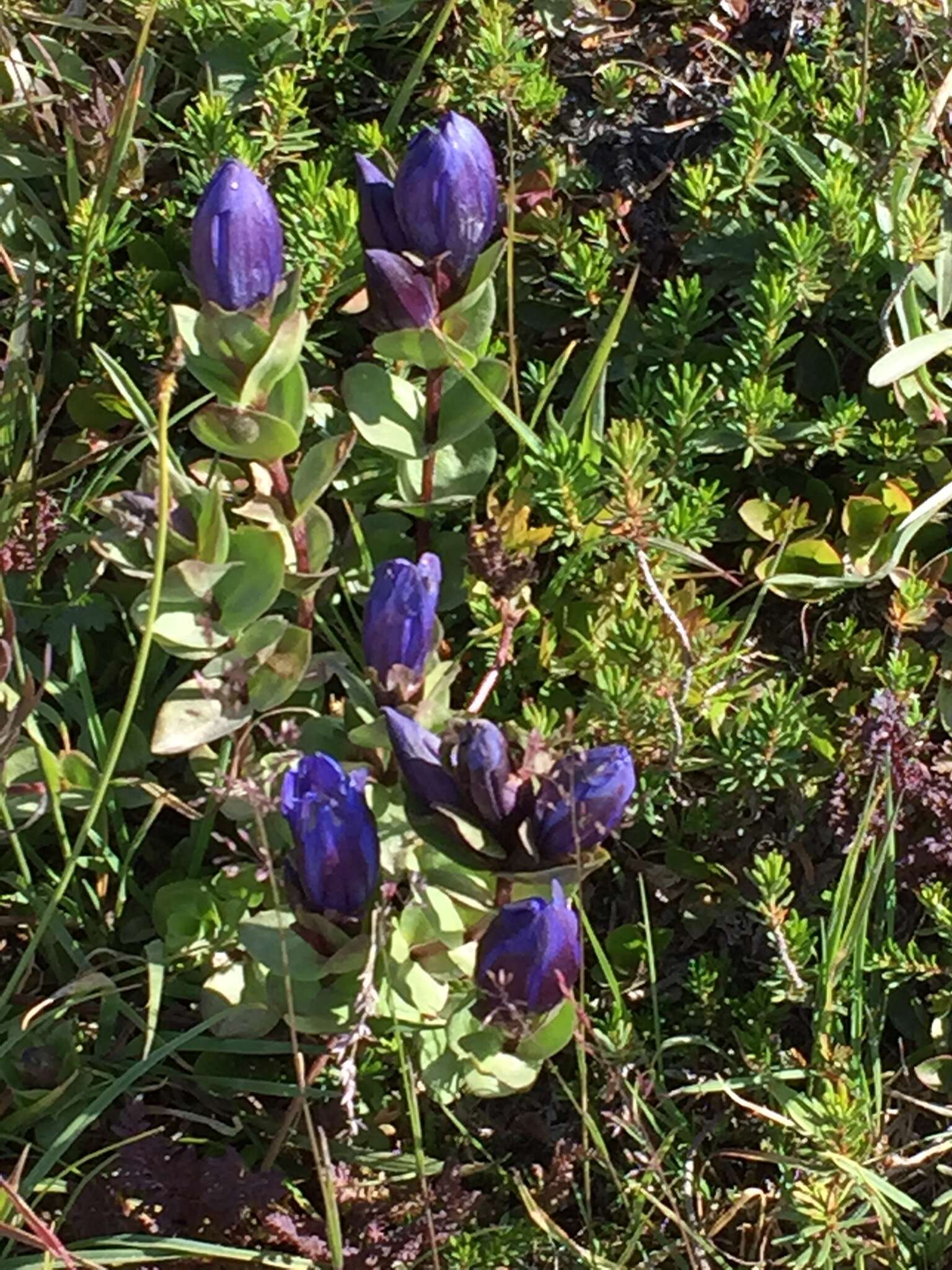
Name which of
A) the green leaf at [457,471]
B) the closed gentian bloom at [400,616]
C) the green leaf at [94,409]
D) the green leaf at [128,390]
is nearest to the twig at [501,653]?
the green leaf at [457,471]

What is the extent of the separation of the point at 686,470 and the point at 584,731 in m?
0.35

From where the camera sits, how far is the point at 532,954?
138 centimetres

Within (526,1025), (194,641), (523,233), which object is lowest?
(526,1025)

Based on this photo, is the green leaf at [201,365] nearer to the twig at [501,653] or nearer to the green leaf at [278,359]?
the green leaf at [278,359]

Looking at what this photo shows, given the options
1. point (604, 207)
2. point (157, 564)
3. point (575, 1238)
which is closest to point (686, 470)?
point (604, 207)

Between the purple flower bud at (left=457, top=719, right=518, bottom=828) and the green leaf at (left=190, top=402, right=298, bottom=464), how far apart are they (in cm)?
44

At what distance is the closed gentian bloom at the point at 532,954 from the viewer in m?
1.35

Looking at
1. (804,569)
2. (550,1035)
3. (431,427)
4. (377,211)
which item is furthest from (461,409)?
(550,1035)

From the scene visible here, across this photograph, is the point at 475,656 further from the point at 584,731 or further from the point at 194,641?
the point at 194,641

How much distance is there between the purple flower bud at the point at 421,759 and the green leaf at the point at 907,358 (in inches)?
32.2

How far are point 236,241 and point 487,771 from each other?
1.94 ft

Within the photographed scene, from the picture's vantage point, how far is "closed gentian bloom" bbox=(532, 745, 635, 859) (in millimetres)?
1335

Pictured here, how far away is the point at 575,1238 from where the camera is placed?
1.71 metres

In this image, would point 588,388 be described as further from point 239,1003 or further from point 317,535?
point 239,1003
